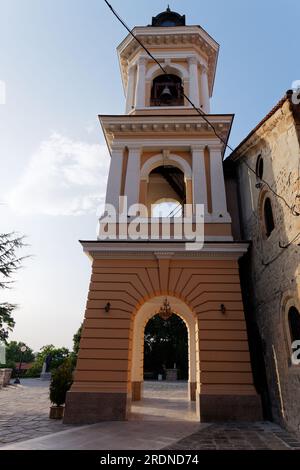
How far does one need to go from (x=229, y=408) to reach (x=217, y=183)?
7.37 metres

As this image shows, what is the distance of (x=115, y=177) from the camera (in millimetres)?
11336

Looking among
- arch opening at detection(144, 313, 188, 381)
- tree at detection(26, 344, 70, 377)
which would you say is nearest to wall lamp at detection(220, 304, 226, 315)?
arch opening at detection(144, 313, 188, 381)

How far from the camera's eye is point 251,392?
7.86 metres

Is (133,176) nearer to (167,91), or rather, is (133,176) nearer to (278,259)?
(167,91)

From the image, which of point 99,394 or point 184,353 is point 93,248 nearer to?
point 99,394

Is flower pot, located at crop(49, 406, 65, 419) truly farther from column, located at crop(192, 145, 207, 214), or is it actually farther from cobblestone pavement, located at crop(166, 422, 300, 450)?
column, located at crop(192, 145, 207, 214)

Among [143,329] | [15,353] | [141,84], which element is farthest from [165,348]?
[15,353]

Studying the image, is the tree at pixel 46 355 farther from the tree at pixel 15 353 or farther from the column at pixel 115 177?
the column at pixel 115 177

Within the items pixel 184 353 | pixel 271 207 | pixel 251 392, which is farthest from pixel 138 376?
pixel 184 353

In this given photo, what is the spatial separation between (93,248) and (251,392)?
6.28m

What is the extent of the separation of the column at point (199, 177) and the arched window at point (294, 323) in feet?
14.8

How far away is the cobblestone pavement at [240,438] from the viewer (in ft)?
18.2

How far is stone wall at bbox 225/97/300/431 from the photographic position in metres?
7.18

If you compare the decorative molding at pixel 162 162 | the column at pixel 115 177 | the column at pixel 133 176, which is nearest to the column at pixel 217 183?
the decorative molding at pixel 162 162
